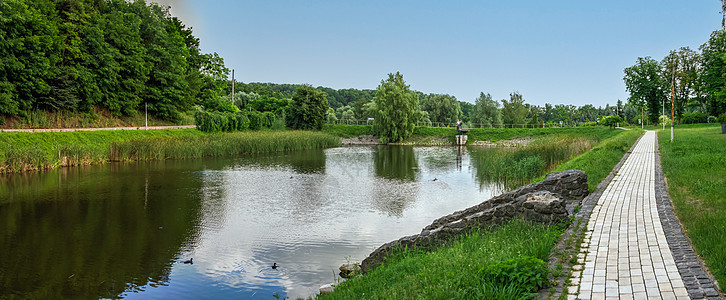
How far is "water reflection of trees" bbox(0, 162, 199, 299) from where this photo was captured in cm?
876

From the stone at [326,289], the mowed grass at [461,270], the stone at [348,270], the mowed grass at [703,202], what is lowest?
the stone at [348,270]

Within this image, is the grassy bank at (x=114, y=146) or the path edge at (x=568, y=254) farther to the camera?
the grassy bank at (x=114, y=146)

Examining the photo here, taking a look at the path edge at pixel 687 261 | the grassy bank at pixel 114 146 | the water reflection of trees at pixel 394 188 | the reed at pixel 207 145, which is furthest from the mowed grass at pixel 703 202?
the reed at pixel 207 145

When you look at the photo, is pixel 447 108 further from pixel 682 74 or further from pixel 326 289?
pixel 326 289

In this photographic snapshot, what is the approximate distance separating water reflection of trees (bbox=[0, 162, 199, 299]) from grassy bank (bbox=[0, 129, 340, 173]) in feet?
12.5

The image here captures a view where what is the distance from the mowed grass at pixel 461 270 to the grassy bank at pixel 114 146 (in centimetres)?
2359

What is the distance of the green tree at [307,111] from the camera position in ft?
197

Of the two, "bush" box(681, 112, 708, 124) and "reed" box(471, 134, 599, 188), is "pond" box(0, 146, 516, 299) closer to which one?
"reed" box(471, 134, 599, 188)

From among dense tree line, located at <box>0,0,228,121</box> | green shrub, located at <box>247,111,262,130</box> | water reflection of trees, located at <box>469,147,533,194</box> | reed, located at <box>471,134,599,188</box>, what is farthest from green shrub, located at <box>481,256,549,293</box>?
green shrub, located at <box>247,111,262,130</box>

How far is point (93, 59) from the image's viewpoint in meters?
36.9

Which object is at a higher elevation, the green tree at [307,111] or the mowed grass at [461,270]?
the green tree at [307,111]

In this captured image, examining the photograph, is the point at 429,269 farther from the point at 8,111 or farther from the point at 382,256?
the point at 8,111

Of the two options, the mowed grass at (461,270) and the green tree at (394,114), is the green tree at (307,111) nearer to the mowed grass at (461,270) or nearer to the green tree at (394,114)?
the green tree at (394,114)

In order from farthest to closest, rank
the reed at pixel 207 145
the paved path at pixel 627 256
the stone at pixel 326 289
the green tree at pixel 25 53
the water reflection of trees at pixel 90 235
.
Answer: the reed at pixel 207 145 → the green tree at pixel 25 53 → the water reflection of trees at pixel 90 235 → the stone at pixel 326 289 → the paved path at pixel 627 256
